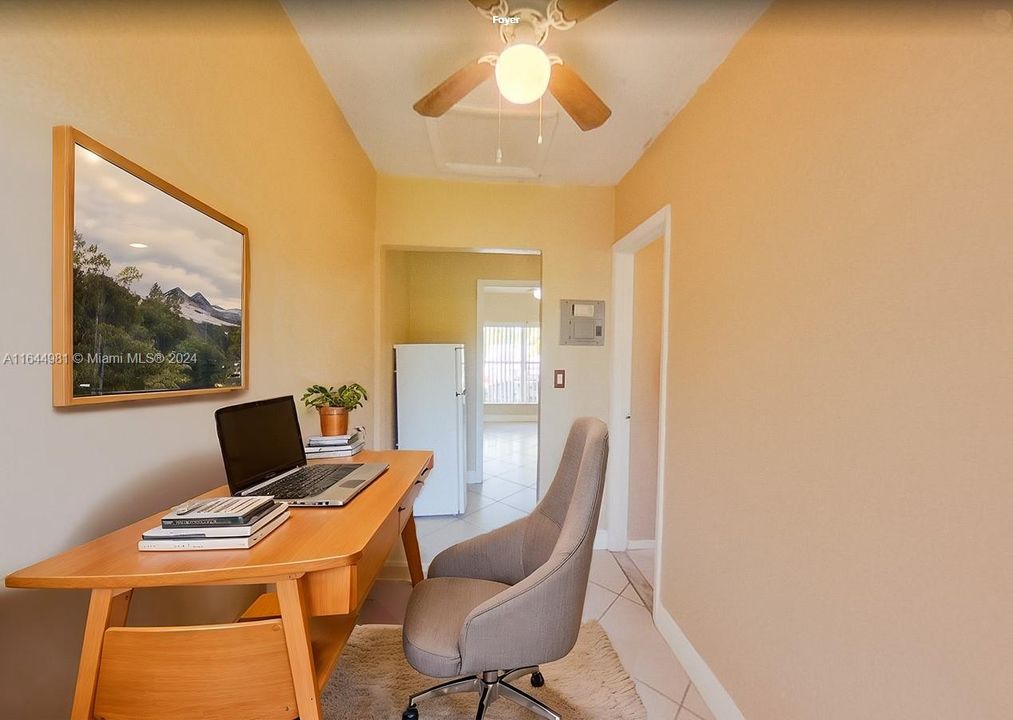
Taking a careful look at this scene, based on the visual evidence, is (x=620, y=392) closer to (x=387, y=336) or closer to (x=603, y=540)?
(x=603, y=540)

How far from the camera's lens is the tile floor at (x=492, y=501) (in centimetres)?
291

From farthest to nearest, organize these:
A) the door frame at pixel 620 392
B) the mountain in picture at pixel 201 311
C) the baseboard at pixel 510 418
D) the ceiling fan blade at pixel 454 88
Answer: the baseboard at pixel 510 418 → the door frame at pixel 620 392 → the ceiling fan blade at pixel 454 88 → the mountain in picture at pixel 201 311

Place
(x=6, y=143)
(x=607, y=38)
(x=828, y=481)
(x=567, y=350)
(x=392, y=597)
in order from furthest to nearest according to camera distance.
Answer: (x=567, y=350) < (x=392, y=597) < (x=607, y=38) < (x=828, y=481) < (x=6, y=143)

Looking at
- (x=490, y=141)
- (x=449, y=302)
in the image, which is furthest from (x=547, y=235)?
(x=449, y=302)

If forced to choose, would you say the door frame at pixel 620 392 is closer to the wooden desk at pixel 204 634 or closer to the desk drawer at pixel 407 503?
the desk drawer at pixel 407 503

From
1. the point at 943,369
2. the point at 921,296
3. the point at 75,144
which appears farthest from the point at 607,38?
the point at 75,144

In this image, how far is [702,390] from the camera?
169 centimetres

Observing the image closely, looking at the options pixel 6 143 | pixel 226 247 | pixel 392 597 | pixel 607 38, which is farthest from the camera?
pixel 392 597

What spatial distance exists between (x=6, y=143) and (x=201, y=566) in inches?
30.4

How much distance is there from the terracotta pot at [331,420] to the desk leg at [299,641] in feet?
2.99

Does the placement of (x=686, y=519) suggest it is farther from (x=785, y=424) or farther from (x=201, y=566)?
(x=201, y=566)

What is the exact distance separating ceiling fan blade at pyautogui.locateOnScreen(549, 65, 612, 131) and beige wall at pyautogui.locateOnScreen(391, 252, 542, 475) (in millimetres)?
2453

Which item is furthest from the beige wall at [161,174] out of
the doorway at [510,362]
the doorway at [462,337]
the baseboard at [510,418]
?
the baseboard at [510,418]

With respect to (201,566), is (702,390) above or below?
above
